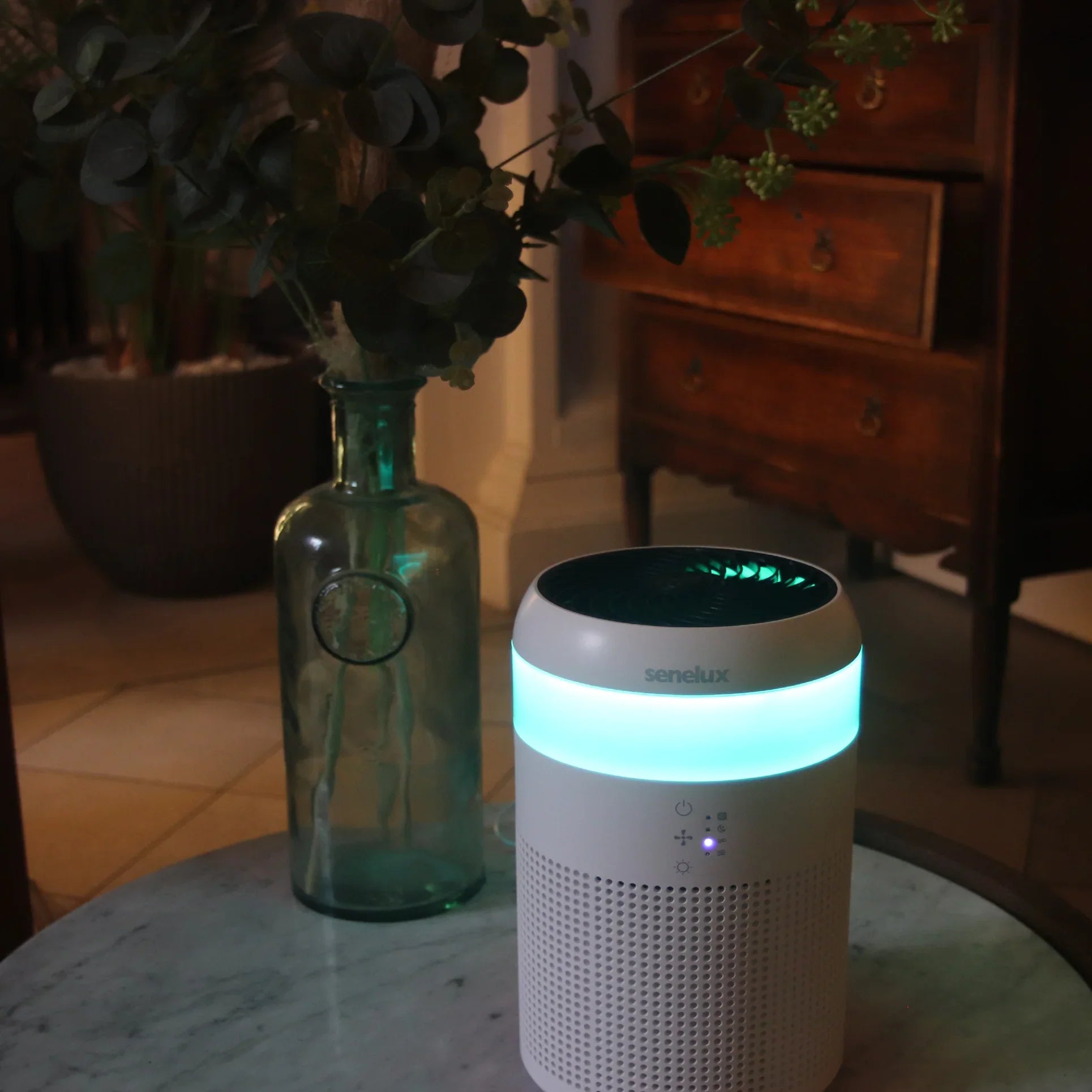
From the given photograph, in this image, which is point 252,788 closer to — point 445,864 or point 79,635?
point 79,635

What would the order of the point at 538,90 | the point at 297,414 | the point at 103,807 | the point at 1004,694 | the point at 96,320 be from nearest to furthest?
the point at 103,807 → the point at 1004,694 → the point at 538,90 → the point at 297,414 → the point at 96,320

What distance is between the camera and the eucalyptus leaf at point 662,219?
2.31 feet

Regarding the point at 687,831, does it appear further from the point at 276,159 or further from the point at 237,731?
the point at 237,731

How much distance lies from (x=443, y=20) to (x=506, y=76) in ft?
0.37

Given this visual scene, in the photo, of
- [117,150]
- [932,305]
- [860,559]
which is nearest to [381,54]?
[117,150]

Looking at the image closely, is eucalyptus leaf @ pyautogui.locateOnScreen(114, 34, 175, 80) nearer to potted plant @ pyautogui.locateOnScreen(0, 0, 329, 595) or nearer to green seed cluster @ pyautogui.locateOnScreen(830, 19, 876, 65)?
green seed cluster @ pyautogui.locateOnScreen(830, 19, 876, 65)

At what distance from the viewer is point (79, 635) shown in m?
2.31

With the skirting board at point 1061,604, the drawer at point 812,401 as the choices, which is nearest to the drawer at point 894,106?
the drawer at point 812,401

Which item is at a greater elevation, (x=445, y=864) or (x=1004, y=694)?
(x=445, y=864)

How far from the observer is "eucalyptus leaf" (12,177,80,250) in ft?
2.53

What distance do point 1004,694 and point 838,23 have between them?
4.75 feet

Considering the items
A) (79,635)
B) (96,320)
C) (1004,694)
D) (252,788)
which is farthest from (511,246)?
(96,320)

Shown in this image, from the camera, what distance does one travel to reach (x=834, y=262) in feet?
5.28

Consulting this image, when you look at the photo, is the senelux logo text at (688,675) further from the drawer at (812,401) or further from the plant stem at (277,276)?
the drawer at (812,401)
